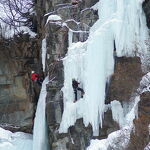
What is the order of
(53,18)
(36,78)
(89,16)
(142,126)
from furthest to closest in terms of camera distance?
(36,78) < (53,18) < (89,16) < (142,126)

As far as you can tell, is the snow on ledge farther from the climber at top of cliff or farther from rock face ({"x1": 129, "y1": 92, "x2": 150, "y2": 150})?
rock face ({"x1": 129, "y1": 92, "x2": 150, "y2": 150})

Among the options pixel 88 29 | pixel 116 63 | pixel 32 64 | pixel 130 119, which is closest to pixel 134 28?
pixel 116 63

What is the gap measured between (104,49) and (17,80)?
21.3 ft

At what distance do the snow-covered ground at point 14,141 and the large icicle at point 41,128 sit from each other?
1.24 meters

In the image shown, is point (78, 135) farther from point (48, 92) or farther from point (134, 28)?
point (134, 28)

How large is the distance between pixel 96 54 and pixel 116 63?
2.44 ft

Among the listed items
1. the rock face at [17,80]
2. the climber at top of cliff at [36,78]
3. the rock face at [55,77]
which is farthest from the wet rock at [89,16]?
the rock face at [17,80]

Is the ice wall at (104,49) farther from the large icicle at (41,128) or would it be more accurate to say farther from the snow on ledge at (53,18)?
the snow on ledge at (53,18)

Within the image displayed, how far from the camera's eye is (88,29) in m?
15.5

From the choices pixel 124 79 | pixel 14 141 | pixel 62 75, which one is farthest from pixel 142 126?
pixel 14 141

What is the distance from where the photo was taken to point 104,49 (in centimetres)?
1325

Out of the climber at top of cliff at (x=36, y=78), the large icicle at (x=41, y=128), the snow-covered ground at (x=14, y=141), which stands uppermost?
the climber at top of cliff at (x=36, y=78)

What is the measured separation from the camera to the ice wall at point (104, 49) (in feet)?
42.2

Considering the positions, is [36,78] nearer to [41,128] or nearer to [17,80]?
[17,80]
